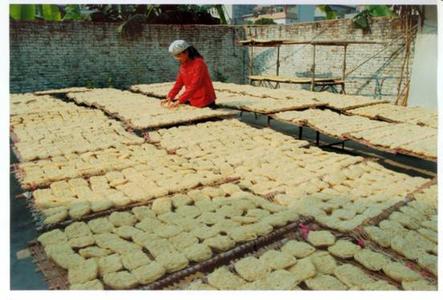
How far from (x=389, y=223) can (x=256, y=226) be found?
99 cm

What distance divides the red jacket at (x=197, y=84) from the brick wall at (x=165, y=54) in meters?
6.85

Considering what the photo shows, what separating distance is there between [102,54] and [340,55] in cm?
776

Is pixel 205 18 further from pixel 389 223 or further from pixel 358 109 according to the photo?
pixel 389 223

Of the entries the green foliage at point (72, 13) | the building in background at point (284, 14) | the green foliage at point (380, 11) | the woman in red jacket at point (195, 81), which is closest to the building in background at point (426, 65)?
the green foliage at point (380, 11)

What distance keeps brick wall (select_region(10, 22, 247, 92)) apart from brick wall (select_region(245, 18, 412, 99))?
1.30 metres

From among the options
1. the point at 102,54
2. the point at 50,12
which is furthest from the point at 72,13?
the point at 102,54

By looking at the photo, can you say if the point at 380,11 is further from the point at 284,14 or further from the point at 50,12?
the point at 284,14

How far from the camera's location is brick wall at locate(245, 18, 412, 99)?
1138cm

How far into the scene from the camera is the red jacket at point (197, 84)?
6.81 meters

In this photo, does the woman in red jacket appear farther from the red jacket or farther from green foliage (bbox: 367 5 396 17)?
green foliage (bbox: 367 5 396 17)

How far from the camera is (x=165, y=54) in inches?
560

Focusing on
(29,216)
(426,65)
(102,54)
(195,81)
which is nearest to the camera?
(29,216)

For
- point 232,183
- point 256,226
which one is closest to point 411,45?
point 232,183

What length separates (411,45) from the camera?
10.8 metres
